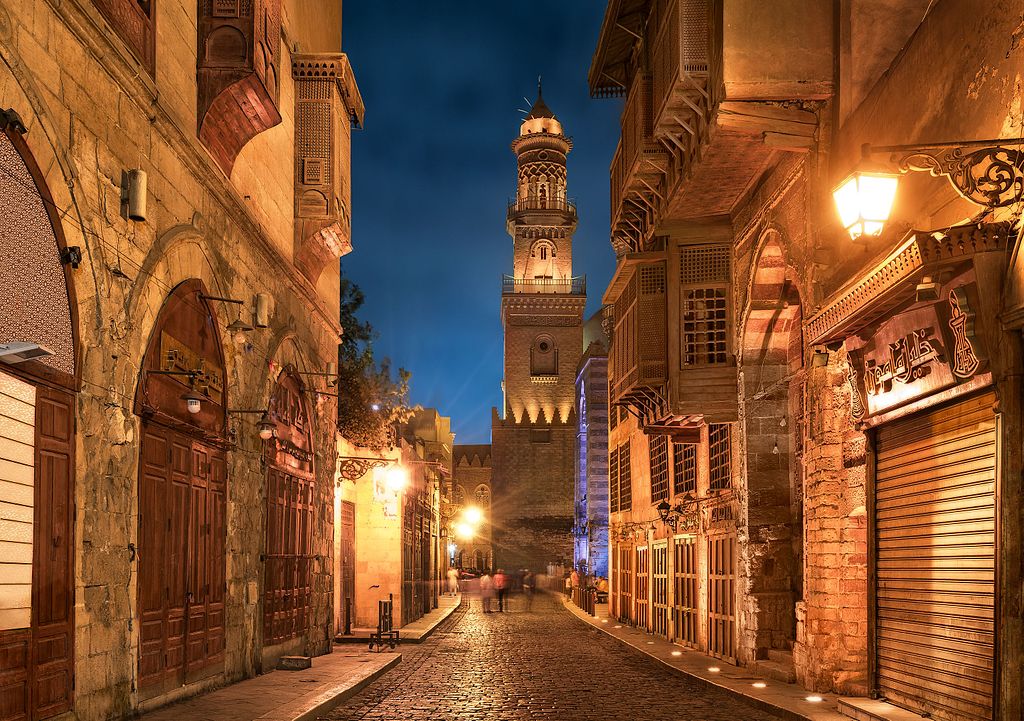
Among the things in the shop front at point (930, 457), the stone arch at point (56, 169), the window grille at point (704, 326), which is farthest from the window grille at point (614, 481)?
the stone arch at point (56, 169)

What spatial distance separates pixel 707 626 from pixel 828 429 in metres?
6.92

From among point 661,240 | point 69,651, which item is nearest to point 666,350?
point 661,240

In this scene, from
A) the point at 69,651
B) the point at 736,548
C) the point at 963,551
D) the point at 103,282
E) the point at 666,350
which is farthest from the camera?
the point at 666,350

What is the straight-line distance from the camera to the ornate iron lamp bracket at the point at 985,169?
7121 mm

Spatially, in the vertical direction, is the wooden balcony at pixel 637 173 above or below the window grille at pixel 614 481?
above

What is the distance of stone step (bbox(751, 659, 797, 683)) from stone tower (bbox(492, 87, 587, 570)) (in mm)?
52320

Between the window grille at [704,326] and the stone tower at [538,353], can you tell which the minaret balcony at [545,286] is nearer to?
the stone tower at [538,353]

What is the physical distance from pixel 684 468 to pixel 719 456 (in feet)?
8.96

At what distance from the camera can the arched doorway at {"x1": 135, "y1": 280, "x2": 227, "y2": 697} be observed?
9.73m

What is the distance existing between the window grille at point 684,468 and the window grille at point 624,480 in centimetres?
570

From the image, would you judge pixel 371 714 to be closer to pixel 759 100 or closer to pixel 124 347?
pixel 124 347

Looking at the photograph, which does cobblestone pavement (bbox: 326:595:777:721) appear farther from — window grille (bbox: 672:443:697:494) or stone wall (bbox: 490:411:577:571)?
stone wall (bbox: 490:411:577:571)

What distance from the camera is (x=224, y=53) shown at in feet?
37.9

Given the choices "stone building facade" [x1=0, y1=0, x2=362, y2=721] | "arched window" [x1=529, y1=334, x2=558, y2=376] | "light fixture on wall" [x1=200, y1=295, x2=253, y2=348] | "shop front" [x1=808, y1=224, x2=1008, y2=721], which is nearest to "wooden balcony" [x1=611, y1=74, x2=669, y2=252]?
"stone building facade" [x1=0, y1=0, x2=362, y2=721]
